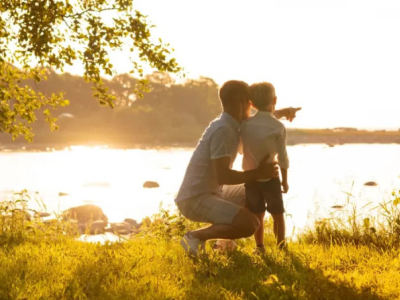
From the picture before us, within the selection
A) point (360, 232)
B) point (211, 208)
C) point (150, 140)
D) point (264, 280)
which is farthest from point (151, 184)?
point (150, 140)

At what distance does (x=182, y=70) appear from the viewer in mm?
8398

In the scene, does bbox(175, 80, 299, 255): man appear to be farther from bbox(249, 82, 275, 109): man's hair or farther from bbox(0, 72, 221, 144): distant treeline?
bbox(0, 72, 221, 144): distant treeline

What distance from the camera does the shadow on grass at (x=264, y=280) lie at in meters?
4.34

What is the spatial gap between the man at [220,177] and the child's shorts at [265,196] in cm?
14

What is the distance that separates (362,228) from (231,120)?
8.52ft

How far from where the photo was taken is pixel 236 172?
17.3ft

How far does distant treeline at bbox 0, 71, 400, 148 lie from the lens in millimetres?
92250

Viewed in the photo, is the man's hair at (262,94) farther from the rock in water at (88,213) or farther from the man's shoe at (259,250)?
the rock in water at (88,213)

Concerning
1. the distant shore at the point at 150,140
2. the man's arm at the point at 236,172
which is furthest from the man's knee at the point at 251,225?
the distant shore at the point at 150,140

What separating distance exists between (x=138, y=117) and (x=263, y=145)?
91339 millimetres

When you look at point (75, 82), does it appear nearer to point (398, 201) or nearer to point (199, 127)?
point (199, 127)

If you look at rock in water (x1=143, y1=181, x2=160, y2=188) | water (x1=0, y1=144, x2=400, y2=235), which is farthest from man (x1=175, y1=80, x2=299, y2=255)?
rock in water (x1=143, y1=181, x2=160, y2=188)

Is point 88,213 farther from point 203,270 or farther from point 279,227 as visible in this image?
point 203,270

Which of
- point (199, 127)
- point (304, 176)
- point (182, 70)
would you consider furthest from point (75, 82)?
point (182, 70)
